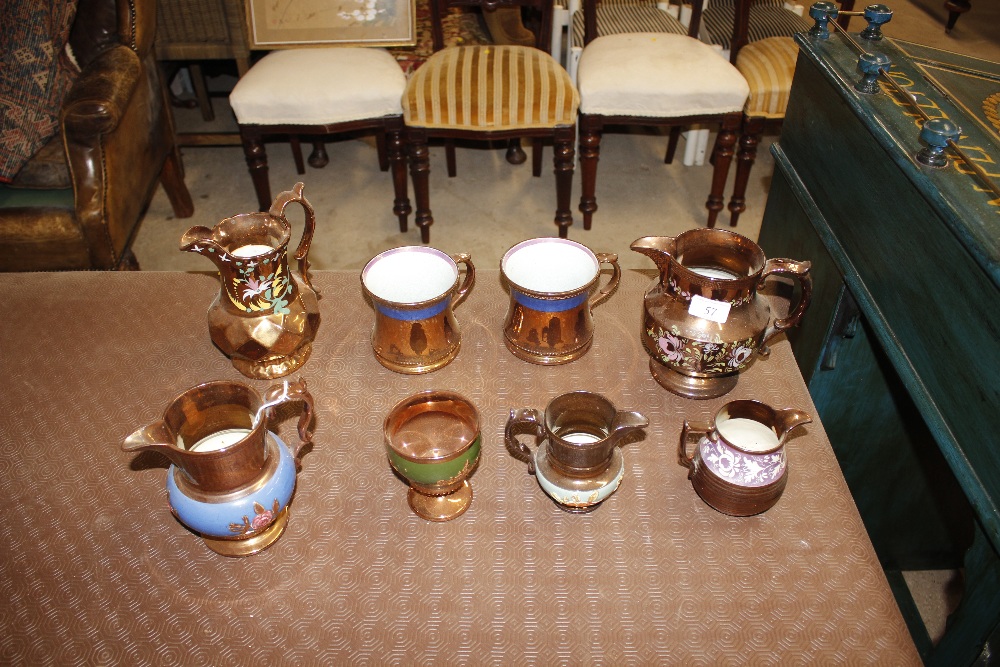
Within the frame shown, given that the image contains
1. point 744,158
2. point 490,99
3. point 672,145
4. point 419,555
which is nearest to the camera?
point 419,555

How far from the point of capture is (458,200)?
2857 millimetres

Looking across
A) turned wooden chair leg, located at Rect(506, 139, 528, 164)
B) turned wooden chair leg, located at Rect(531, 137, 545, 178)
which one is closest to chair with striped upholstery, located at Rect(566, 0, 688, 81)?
turned wooden chair leg, located at Rect(531, 137, 545, 178)

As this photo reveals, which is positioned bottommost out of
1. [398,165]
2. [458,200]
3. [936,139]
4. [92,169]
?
[458,200]

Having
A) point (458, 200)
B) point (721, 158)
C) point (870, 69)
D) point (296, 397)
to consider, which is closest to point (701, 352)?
point (296, 397)

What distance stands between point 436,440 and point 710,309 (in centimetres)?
44

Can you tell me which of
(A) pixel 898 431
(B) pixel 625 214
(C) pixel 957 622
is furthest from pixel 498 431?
(B) pixel 625 214

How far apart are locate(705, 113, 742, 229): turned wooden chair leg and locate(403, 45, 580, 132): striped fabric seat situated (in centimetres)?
48

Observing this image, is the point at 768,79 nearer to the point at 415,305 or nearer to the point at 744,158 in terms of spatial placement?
the point at 744,158

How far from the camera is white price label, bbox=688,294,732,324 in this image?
44.0 inches

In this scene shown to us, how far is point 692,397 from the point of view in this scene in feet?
3.99

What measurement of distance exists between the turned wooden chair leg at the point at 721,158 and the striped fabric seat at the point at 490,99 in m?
0.48

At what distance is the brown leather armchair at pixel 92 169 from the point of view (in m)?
1.97

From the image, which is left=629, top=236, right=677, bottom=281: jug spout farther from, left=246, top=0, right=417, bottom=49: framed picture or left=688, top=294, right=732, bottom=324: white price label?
left=246, top=0, right=417, bottom=49: framed picture

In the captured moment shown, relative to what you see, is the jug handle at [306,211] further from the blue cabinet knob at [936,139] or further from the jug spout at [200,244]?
the blue cabinet knob at [936,139]
